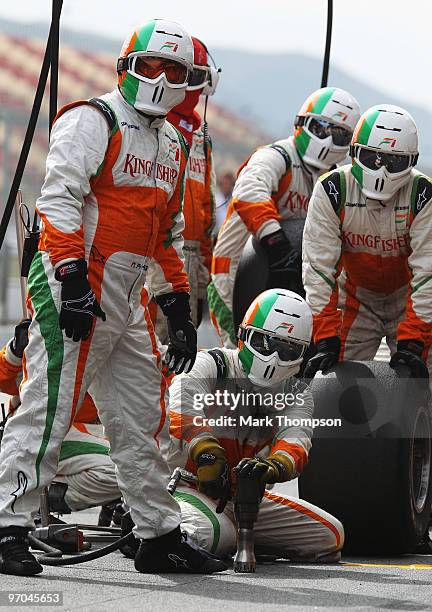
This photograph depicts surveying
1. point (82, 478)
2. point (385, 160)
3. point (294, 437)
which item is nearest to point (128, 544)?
point (294, 437)

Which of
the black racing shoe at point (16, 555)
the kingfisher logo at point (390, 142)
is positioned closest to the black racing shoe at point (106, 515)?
the black racing shoe at point (16, 555)

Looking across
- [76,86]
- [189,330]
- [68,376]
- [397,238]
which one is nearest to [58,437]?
[68,376]

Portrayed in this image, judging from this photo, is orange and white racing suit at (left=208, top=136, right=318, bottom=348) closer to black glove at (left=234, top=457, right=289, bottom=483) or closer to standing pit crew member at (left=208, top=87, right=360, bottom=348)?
standing pit crew member at (left=208, top=87, right=360, bottom=348)

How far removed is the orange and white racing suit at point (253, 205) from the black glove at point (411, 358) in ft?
4.38

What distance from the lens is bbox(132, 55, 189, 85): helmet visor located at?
512 centimetres

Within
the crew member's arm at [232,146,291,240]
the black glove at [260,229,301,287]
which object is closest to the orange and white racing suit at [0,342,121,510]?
the black glove at [260,229,301,287]

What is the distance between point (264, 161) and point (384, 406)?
1.90 m

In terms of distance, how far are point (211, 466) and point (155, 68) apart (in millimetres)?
1423

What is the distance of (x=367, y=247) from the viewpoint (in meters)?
6.48

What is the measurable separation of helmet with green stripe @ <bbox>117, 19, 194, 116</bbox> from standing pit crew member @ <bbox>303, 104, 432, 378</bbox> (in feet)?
4.58

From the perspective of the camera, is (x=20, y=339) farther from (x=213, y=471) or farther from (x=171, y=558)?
(x=171, y=558)

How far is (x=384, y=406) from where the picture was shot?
5.99m

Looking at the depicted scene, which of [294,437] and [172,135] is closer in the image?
[172,135]

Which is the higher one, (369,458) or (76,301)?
(76,301)
